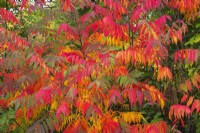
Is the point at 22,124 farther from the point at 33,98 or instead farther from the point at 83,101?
the point at 83,101

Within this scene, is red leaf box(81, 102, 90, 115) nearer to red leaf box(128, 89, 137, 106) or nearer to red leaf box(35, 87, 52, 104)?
red leaf box(35, 87, 52, 104)

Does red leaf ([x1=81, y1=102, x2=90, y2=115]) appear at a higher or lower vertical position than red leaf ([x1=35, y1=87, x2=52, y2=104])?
lower

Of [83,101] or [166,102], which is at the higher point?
[83,101]

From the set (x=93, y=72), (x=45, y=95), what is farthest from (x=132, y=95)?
(x=45, y=95)

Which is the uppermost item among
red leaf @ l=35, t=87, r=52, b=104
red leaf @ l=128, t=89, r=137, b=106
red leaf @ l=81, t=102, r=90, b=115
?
red leaf @ l=35, t=87, r=52, b=104

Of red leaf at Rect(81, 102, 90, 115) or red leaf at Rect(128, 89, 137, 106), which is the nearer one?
red leaf at Rect(81, 102, 90, 115)

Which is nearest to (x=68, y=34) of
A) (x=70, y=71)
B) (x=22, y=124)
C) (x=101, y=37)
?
(x=101, y=37)

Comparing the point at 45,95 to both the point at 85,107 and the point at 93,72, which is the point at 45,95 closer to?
the point at 85,107

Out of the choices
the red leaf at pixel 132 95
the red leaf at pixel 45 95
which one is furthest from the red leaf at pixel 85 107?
the red leaf at pixel 132 95

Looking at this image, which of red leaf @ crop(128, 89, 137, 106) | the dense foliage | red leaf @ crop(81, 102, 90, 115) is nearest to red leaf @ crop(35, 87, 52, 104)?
the dense foliage

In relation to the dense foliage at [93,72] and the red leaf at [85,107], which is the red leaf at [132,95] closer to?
the dense foliage at [93,72]

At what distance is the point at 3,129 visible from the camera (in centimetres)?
430

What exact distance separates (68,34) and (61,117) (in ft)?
3.31

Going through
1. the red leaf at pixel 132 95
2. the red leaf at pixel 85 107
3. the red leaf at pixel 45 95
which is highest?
the red leaf at pixel 45 95
